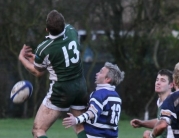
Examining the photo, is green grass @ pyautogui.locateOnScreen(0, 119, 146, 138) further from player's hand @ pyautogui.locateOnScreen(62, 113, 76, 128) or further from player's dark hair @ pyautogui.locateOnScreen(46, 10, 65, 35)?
player's hand @ pyautogui.locateOnScreen(62, 113, 76, 128)

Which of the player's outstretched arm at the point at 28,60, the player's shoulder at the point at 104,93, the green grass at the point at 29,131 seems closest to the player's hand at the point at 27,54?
the player's outstretched arm at the point at 28,60

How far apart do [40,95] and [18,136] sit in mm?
7308

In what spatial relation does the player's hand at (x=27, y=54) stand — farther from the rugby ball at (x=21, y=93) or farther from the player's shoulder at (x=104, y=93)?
the player's shoulder at (x=104, y=93)

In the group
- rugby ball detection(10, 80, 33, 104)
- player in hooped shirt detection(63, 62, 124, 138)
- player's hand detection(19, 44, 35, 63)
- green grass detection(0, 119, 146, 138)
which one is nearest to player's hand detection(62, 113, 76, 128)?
player in hooped shirt detection(63, 62, 124, 138)

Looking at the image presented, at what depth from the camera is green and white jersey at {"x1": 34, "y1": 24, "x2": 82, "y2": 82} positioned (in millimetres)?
8656

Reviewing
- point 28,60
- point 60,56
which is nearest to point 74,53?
point 60,56

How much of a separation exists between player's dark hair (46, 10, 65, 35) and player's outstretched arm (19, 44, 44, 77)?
1.94 ft

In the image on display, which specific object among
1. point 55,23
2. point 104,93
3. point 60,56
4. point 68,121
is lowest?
point 68,121

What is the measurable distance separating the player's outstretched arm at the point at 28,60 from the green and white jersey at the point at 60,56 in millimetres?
126

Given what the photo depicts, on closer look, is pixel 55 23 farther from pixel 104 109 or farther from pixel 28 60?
pixel 104 109

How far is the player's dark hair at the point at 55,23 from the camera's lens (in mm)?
8562

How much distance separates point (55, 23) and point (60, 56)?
43 cm

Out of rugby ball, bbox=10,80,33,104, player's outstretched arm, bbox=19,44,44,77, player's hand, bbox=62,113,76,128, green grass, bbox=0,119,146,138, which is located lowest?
green grass, bbox=0,119,146,138

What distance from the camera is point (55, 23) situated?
857 cm
